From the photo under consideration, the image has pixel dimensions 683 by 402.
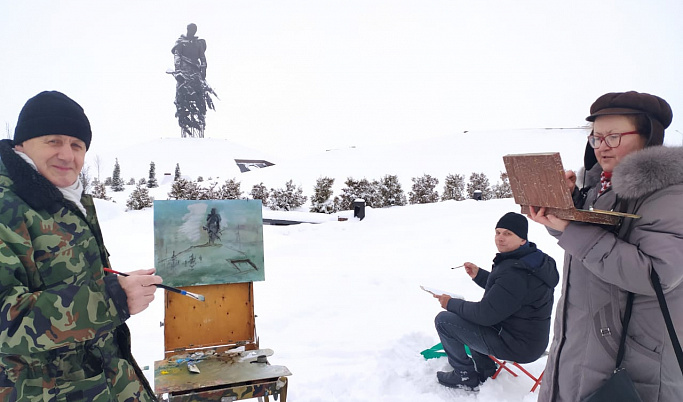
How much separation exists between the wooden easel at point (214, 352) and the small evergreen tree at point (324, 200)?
442 inches

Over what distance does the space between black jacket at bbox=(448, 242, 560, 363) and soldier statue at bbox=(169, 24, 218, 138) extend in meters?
39.8

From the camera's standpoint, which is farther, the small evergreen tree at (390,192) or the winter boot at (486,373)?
the small evergreen tree at (390,192)

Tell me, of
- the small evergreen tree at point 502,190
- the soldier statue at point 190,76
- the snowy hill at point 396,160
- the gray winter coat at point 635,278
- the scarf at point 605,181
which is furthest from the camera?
the soldier statue at point 190,76

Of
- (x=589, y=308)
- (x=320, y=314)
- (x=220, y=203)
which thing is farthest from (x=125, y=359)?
(x=320, y=314)

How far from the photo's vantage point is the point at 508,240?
2914 mm

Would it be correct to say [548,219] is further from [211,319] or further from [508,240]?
[211,319]

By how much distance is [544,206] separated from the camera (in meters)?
1.61

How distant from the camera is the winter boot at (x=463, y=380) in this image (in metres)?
3.22

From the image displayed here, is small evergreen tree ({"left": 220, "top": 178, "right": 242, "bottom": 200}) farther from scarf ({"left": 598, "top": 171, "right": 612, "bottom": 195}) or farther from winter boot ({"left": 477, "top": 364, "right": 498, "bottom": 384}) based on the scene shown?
scarf ({"left": 598, "top": 171, "right": 612, "bottom": 195})

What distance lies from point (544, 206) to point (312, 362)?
9.34 feet

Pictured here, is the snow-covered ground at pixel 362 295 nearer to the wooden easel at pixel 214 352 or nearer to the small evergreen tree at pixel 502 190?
the wooden easel at pixel 214 352

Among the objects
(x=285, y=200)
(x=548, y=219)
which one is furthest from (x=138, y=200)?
(x=548, y=219)

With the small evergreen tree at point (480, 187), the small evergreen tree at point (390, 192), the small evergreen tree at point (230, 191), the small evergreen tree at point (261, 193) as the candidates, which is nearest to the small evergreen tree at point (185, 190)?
the small evergreen tree at point (230, 191)

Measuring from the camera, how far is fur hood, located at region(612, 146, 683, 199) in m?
1.42
